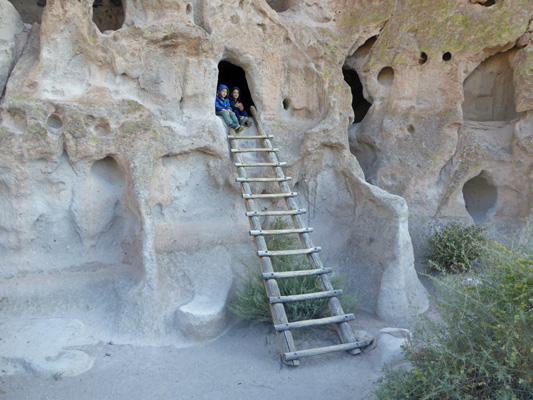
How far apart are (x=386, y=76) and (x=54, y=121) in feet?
15.5

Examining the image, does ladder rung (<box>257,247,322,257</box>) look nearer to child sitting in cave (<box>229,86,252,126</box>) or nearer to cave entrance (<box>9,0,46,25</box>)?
child sitting in cave (<box>229,86,252,126</box>)

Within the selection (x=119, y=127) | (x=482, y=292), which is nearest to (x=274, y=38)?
(x=119, y=127)

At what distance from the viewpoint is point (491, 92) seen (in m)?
7.37

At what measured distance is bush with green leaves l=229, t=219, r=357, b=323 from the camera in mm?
4559

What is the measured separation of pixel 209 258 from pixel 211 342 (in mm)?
1046

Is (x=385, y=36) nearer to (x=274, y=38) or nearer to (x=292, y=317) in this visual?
(x=274, y=38)

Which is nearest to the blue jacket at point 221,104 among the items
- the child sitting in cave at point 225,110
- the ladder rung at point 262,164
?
the child sitting in cave at point 225,110

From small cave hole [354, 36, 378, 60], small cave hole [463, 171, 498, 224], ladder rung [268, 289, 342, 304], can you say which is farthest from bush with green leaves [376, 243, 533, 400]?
small cave hole [354, 36, 378, 60]

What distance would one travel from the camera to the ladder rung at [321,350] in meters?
3.94

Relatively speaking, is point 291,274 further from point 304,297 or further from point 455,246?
point 455,246

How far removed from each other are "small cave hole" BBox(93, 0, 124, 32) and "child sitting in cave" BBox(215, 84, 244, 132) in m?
2.07

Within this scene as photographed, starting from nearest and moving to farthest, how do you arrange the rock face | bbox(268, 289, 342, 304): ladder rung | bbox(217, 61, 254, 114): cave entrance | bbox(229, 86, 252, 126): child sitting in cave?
bbox(268, 289, 342, 304): ladder rung
the rock face
bbox(229, 86, 252, 126): child sitting in cave
bbox(217, 61, 254, 114): cave entrance

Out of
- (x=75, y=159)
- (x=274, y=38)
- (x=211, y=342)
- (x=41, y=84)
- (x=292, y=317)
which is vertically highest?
(x=274, y=38)

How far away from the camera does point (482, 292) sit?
3.04 metres
